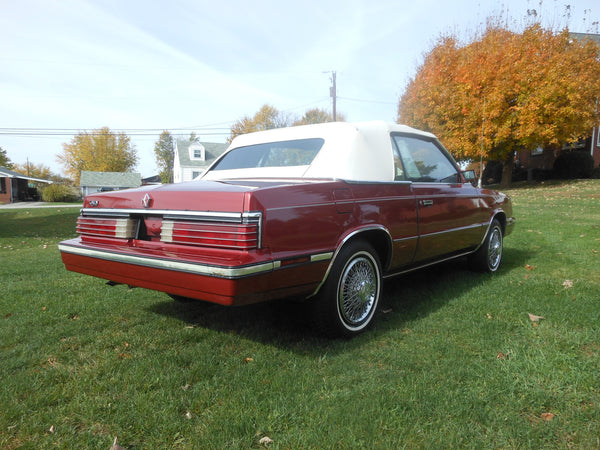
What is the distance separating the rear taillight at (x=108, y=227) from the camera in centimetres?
292

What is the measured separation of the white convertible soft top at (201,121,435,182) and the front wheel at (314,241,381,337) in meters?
0.65

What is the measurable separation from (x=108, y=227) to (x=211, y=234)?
1.09 m

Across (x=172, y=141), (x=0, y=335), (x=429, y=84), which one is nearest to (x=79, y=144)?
(x=172, y=141)

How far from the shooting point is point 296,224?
2525 millimetres

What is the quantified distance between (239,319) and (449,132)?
20628 millimetres

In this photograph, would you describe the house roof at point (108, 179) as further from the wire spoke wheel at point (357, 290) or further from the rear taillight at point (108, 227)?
the wire spoke wheel at point (357, 290)

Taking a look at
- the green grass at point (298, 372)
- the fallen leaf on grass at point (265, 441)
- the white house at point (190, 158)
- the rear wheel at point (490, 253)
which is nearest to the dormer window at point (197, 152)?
the white house at point (190, 158)

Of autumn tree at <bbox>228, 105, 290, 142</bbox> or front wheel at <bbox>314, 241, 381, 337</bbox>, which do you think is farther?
autumn tree at <bbox>228, 105, 290, 142</bbox>

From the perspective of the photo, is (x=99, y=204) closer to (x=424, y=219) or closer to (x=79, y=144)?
(x=424, y=219)

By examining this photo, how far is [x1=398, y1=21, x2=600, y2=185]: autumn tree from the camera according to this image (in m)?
18.8

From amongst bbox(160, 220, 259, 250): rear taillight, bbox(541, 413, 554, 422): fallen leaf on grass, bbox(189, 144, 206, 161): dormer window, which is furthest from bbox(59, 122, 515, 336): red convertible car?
bbox(189, 144, 206, 161): dormer window

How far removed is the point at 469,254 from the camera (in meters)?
4.87

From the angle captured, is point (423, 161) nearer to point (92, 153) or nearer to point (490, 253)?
→ point (490, 253)

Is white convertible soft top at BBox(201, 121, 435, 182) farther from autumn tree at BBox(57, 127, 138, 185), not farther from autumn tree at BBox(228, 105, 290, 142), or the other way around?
autumn tree at BBox(57, 127, 138, 185)
